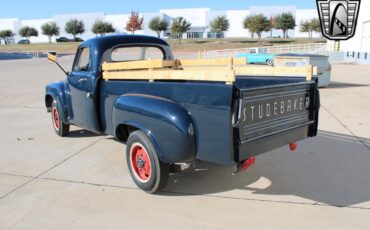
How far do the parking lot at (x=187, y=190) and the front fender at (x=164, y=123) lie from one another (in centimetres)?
62

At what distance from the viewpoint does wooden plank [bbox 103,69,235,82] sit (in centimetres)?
320

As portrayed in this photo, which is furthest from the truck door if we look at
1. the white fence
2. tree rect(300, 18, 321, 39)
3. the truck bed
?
tree rect(300, 18, 321, 39)

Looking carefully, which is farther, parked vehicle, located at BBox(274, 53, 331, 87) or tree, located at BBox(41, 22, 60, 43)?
tree, located at BBox(41, 22, 60, 43)

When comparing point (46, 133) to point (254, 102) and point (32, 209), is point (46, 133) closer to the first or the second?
point (32, 209)

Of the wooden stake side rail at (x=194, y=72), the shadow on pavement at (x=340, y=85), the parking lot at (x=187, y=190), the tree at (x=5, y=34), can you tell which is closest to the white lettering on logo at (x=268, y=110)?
the wooden stake side rail at (x=194, y=72)

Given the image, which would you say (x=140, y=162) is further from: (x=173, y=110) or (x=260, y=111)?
(x=260, y=111)

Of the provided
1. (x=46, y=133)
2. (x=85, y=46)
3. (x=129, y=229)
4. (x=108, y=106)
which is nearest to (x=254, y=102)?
(x=129, y=229)

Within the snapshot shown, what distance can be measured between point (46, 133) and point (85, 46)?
7.99 feet

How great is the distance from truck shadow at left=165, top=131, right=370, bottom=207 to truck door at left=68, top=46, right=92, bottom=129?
1732mm

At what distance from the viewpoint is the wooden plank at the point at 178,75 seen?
10.5ft

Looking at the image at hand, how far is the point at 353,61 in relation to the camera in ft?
91.7

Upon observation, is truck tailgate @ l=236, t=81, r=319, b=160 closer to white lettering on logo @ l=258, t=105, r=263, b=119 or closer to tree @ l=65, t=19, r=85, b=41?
white lettering on logo @ l=258, t=105, r=263, b=119

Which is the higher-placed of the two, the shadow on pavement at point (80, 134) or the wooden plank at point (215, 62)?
the wooden plank at point (215, 62)

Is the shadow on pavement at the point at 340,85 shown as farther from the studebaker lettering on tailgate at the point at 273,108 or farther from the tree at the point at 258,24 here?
the tree at the point at 258,24
